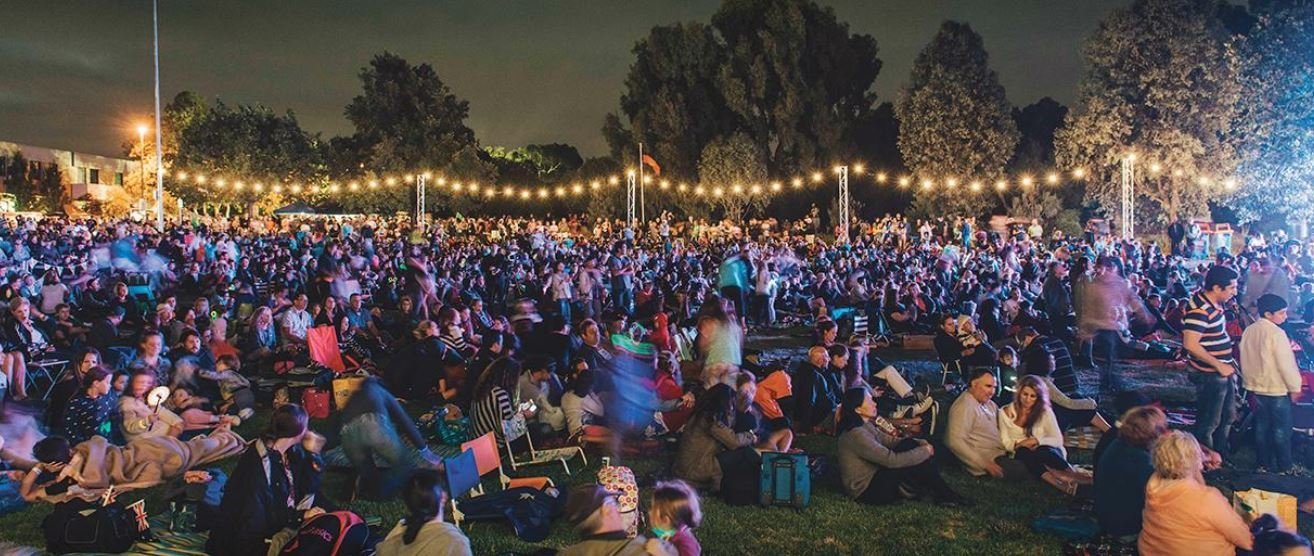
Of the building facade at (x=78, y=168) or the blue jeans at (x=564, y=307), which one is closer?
the blue jeans at (x=564, y=307)

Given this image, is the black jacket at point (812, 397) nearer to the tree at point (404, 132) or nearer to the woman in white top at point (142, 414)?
the woman in white top at point (142, 414)

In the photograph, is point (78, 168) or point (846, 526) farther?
point (78, 168)

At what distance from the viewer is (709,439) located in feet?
21.2

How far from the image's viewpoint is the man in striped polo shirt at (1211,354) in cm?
671

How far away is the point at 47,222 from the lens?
34094 millimetres

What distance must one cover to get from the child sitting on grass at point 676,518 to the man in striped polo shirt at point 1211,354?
4.79m

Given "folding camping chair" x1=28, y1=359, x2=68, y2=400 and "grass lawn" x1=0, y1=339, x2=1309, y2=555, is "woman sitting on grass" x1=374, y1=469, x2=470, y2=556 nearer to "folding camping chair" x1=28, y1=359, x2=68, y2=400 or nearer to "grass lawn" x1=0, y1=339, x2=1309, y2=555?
"grass lawn" x1=0, y1=339, x2=1309, y2=555

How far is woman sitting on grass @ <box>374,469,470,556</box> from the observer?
12.8ft

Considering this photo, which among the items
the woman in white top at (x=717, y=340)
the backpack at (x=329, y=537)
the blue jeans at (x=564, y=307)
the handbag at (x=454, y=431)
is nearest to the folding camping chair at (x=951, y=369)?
the woman in white top at (x=717, y=340)

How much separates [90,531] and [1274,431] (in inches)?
310

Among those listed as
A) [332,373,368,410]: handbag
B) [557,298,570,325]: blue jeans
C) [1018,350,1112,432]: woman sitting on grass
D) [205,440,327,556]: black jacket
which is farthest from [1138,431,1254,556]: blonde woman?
[557,298,570,325]: blue jeans

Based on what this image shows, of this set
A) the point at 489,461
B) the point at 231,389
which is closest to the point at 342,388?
the point at 231,389

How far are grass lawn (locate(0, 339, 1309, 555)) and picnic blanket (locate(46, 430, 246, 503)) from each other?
0.47 ft

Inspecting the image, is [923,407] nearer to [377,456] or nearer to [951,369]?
[951,369]
